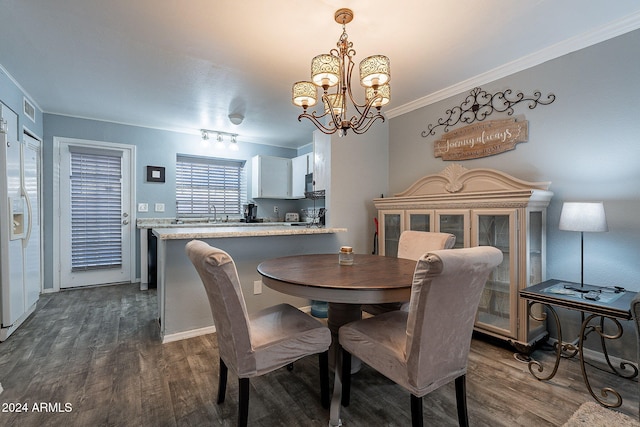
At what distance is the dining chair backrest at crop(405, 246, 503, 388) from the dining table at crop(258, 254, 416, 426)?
230 millimetres

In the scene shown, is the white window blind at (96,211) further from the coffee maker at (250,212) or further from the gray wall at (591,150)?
the gray wall at (591,150)

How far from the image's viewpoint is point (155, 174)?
442cm

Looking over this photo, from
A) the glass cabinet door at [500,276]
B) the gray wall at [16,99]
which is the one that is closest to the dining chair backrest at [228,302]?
the glass cabinet door at [500,276]

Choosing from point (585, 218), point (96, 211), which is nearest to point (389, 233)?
point (585, 218)

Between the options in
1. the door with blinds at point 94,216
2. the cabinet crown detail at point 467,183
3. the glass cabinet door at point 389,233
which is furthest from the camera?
the door with blinds at point 94,216

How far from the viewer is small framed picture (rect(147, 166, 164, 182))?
14.4 feet

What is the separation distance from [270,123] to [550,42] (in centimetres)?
315

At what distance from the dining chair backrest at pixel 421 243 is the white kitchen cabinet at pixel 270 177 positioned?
3.06 m

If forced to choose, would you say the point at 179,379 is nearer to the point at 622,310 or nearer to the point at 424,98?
the point at 622,310

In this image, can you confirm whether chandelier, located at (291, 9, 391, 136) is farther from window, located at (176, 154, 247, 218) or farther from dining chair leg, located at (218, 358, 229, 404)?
window, located at (176, 154, 247, 218)

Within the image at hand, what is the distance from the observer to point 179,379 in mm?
1902

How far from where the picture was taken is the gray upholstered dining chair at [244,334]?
1.27 m

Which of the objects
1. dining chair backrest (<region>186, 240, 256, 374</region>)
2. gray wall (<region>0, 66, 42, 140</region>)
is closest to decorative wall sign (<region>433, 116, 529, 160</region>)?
dining chair backrest (<region>186, 240, 256, 374</region>)

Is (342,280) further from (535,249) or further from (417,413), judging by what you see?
(535,249)
